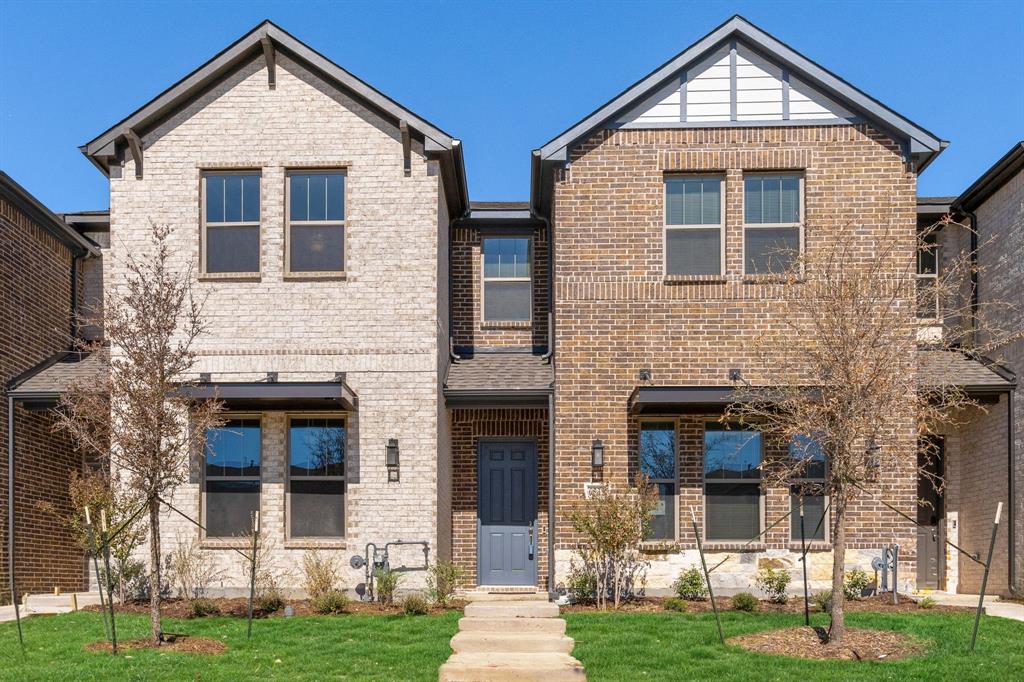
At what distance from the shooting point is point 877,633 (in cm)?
1173

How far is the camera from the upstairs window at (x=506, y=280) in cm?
1838

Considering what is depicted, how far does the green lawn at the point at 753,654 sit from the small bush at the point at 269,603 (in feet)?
12.6

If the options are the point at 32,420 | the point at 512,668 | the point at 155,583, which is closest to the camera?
the point at 512,668

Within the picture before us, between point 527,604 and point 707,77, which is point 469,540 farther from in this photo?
point 707,77

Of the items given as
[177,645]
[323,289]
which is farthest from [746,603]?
[323,289]

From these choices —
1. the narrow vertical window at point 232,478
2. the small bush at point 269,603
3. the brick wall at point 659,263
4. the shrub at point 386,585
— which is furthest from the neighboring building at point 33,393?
the brick wall at point 659,263

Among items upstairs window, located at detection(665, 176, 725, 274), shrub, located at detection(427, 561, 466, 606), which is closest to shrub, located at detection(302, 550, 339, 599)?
shrub, located at detection(427, 561, 466, 606)

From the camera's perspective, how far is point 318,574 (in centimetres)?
1461

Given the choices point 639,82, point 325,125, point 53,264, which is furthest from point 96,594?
point 639,82

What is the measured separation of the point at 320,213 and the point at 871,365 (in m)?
8.32

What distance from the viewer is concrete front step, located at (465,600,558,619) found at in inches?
522

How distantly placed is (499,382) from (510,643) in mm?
5434

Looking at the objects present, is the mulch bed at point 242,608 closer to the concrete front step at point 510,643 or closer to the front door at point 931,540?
the concrete front step at point 510,643

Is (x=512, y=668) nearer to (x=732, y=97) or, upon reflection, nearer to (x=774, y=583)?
(x=774, y=583)
